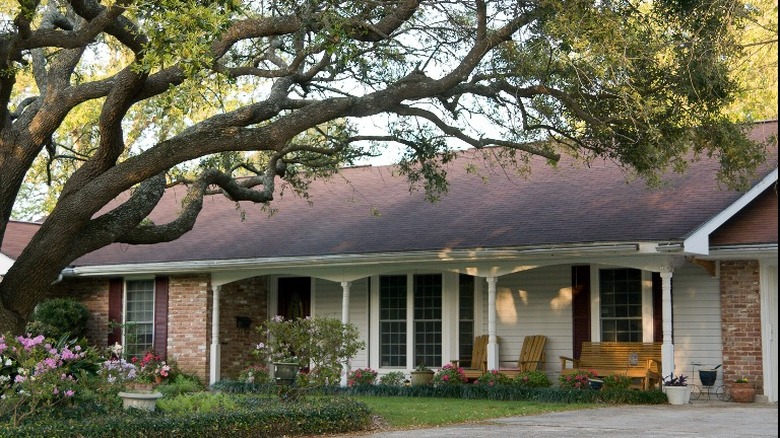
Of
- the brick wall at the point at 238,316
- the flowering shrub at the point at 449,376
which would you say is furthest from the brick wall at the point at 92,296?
the flowering shrub at the point at 449,376

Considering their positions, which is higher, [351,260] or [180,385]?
[351,260]

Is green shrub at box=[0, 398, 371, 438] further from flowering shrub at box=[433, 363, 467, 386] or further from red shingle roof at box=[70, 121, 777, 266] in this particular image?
red shingle roof at box=[70, 121, 777, 266]

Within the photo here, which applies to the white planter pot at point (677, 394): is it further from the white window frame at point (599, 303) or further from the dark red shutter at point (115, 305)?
the dark red shutter at point (115, 305)

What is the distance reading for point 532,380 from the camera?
18.9m

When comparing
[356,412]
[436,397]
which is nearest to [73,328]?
[436,397]

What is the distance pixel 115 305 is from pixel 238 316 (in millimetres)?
3032

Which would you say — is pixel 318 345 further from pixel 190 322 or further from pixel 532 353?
pixel 190 322

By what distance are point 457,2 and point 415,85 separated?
3.84 ft

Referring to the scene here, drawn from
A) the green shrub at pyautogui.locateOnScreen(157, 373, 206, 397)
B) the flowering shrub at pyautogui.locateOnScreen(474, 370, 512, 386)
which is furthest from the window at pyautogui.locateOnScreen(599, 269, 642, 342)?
the green shrub at pyautogui.locateOnScreen(157, 373, 206, 397)

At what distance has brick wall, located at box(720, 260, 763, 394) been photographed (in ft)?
60.1

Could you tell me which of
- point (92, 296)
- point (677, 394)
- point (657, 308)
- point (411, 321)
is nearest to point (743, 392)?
point (677, 394)

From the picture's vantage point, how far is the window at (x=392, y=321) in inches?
875

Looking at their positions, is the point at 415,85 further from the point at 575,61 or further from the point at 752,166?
the point at 752,166

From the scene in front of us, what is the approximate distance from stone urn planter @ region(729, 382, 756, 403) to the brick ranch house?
345 millimetres
